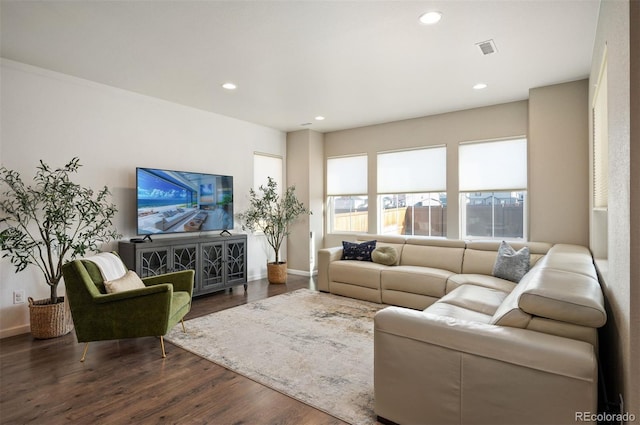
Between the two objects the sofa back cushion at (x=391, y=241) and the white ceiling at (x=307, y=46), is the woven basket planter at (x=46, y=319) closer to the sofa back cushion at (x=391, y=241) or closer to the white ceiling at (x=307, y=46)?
the white ceiling at (x=307, y=46)

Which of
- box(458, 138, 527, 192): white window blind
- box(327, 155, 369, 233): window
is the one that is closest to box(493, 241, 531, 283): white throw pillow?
box(458, 138, 527, 192): white window blind

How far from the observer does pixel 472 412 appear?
154 centimetres

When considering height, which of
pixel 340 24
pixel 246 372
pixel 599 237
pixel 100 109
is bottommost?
pixel 246 372

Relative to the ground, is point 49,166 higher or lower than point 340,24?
lower

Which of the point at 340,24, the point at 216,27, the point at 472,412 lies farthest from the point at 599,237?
the point at 216,27

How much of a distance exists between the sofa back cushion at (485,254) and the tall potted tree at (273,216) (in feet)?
9.09

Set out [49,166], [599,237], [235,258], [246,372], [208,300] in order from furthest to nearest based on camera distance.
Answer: [235,258] < [208,300] < [49,166] < [599,237] < [246,372]

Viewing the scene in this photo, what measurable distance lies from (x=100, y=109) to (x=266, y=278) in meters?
3.46

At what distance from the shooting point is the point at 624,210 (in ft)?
4.27

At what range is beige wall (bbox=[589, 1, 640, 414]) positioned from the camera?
1.18 m

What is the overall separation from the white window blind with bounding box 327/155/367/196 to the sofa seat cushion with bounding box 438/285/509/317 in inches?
121

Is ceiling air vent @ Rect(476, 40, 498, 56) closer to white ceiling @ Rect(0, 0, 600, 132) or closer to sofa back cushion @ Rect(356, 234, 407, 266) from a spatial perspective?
white ceiling @ Rect(0, 0, 600, 132)

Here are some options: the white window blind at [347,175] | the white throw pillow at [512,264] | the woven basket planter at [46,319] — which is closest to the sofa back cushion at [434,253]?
the white throw pillow at [512,264]

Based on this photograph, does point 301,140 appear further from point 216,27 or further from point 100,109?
point 216,27
